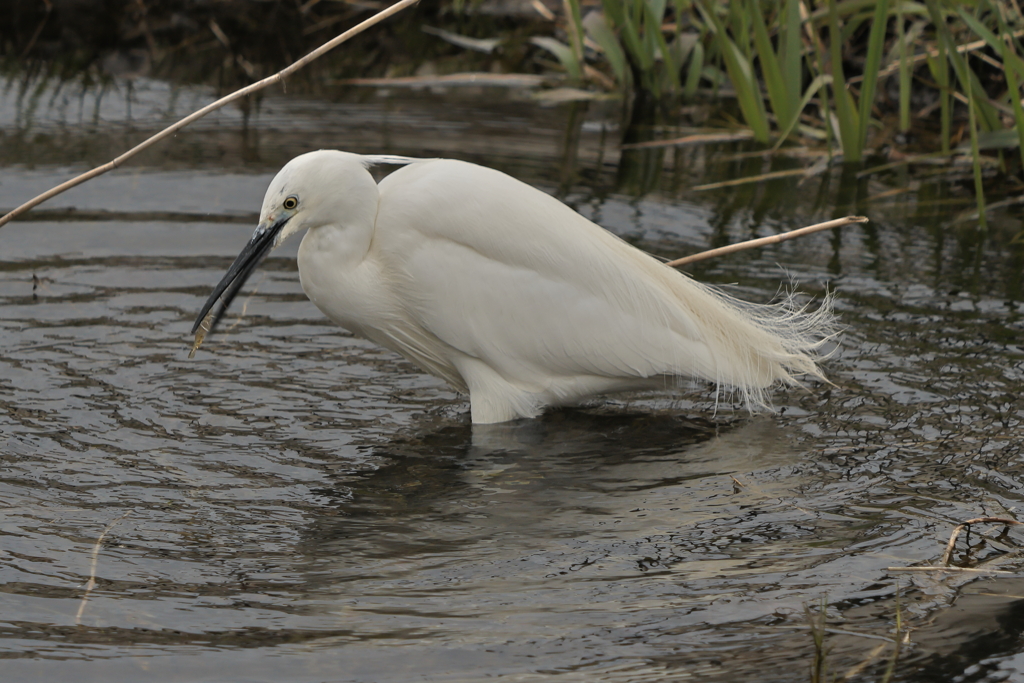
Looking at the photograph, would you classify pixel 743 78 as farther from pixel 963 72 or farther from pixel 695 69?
pixel 963 72

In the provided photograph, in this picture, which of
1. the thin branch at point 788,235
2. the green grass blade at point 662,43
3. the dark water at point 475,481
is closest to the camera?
the dark water at point 475,481

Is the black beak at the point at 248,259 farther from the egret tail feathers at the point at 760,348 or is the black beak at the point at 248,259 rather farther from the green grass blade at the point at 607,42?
the green grass blade at the point at 607,42

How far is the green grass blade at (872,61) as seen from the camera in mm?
5453

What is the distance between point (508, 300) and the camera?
412 centimetres

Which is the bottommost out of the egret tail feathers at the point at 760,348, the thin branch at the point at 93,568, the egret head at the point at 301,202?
the thin branch at the point at 93,568

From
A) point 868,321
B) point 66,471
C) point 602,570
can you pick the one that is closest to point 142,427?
point 66,471

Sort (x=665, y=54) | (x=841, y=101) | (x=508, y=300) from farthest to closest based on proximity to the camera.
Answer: (x=665, y=54) → (x=841, y=101) → (x=508, y=300)

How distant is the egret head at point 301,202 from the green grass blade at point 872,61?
275 centimetres

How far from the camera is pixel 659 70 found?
8016 mm

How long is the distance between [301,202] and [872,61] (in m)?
3.20

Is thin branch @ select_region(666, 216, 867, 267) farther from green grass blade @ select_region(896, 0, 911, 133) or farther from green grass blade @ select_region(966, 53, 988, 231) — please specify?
green grass blade @ select_region(896, 0, 911, 133)

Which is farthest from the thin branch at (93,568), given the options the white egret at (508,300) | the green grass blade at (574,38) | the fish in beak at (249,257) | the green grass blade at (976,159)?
the green grass blade at (574,38)

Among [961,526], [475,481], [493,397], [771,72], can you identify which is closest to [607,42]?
[771,72]

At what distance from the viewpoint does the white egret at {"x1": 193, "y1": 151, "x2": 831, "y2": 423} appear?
13.2ft
